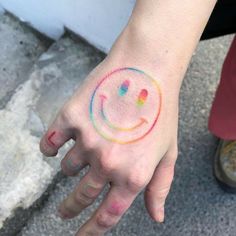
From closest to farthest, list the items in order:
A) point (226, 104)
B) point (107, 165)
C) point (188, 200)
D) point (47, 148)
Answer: point (107, 165) → point (47, 148) → point (226, 104) → point (188, 200)

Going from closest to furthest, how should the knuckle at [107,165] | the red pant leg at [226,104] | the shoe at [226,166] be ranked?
the knuckle at [107,165] < the red pant leg at [226,104] < the shoe at [226,166]

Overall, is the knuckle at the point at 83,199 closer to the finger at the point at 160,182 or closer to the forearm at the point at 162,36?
the finger at the point at 160,182

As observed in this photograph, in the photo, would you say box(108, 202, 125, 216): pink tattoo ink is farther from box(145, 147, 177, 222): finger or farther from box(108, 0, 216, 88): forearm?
box(108, 0, 216, 88): forearm

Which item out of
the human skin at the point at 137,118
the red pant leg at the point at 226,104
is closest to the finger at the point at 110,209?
the human skin at the point at 137,118

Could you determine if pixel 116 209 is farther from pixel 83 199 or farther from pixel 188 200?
pixel 188 200

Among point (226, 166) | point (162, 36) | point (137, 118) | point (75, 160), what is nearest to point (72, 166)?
point (75, 160)
